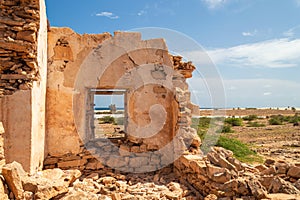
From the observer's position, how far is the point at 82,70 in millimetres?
4887

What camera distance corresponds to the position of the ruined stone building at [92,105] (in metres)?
3.69

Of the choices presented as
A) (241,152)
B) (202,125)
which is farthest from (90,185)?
(202,125)

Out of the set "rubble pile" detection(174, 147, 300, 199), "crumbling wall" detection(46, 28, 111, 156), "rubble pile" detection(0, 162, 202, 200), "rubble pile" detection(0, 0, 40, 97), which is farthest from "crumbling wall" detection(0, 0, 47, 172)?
A: "rubble pile" detection(174, 147, 300, 199)

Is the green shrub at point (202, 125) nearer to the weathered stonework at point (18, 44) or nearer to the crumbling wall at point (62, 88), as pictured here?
the crumbling wall at point (62, 88)

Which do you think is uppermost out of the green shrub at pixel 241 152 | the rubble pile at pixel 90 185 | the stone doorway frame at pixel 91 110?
the stone doorway frame at pixel 91 110

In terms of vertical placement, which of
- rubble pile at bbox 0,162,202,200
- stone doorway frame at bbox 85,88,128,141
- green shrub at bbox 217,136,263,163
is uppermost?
stone doorway frame at bbox 85,88,128,141

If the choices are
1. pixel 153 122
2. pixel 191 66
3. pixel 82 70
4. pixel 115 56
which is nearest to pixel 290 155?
pixel 191 66

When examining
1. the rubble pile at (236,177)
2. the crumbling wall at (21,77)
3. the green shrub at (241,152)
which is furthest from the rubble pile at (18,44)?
the green shrub at (241,152)

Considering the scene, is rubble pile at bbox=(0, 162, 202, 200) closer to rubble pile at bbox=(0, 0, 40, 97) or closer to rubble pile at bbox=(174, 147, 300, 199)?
rubble pile at bbox=(174, 147, 300, 199)

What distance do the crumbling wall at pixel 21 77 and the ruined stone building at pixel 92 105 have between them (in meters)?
0.01

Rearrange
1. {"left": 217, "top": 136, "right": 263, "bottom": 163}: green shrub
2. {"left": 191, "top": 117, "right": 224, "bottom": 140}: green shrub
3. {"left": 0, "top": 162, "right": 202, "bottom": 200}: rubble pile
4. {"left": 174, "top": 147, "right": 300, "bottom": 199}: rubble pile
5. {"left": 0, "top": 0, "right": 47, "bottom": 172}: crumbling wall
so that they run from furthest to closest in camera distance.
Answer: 1. {"left": 191, "top": 117, "right": 224, "bottom": 140}: green shrub
2. {"left": 217, "top": 136, "right": 263, "bottom": 163}: green shrub
3. {"left": 0, "top": 0, "right": 47, "bottom": 172}: crumbling wall
4. {"left": 174, "top": 147, "right": 300, "bottom": 199}: rubble pile
5. {"left": 0, "top": 162, "right": 202, "bottom": 200}: rubble pile

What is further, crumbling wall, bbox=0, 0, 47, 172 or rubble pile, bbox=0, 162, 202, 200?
crumbling wall, bbox=0, 0, 47, 172

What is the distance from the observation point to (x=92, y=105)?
5418 millimetres

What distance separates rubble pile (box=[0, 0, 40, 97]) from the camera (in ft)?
12.3
